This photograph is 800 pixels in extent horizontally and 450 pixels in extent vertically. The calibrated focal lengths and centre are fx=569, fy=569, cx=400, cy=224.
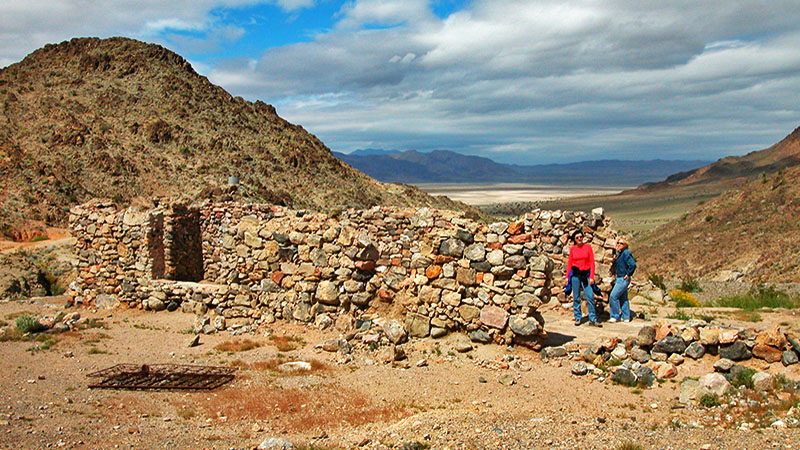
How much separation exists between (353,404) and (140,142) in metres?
46.3

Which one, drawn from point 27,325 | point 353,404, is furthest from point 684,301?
point 27,325

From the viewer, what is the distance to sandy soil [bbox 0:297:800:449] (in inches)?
255

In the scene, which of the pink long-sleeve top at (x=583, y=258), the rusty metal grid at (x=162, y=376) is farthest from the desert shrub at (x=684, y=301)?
the rusty metal grid at (x=162, y=376)

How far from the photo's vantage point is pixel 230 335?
12.0 meters

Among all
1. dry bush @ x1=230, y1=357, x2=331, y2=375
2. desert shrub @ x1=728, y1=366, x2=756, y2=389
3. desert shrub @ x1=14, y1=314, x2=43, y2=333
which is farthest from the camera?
desert shrub @ x1=14, y1=314, x2=43, y2=333

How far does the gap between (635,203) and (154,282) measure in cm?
8173

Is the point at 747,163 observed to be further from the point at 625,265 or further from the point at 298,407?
the point at 298,407

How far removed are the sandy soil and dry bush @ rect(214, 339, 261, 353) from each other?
0.46 ft

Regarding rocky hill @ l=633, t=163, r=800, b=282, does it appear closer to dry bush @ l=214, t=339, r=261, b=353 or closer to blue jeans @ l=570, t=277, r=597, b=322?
blue jeans @ l=570, t=277, r=597, b=322

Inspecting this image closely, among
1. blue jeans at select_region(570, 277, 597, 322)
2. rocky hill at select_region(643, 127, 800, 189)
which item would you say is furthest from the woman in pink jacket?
rocky hill at select_region(643, 127, 800, 189)

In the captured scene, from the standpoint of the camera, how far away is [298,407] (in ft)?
26.0

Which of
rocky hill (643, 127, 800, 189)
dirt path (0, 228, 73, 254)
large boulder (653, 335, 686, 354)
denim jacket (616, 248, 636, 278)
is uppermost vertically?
rocky hill (643, 127, 800, 189)

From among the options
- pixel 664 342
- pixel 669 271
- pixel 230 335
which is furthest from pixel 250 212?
pixel 669 271

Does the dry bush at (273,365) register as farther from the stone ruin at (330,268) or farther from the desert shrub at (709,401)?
the desert shrub at (709,401)
